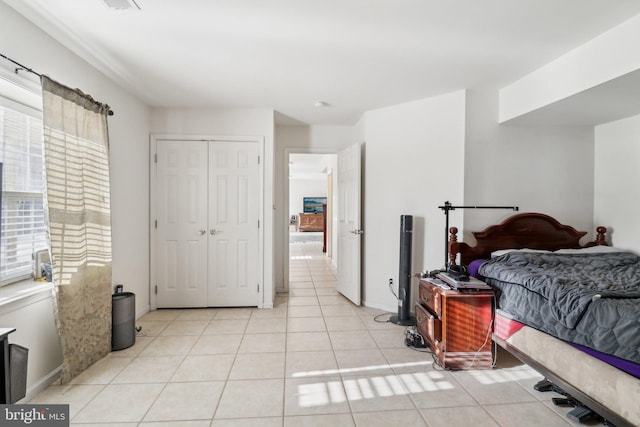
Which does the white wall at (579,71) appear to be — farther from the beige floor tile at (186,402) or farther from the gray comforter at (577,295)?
the beige floor tile at (186,402)

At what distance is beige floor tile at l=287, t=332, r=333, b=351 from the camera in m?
2.83

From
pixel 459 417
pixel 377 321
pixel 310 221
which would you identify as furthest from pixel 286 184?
pixel 310 221

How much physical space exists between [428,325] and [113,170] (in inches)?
127

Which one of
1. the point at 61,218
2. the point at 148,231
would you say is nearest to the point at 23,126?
the point at 61,218

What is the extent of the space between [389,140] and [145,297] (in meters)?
3.42

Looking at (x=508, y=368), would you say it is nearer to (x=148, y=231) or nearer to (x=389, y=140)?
(x=389, y=140)

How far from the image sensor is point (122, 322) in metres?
2.80

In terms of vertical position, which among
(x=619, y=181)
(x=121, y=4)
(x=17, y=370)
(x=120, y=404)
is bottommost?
(x=120, y=404)

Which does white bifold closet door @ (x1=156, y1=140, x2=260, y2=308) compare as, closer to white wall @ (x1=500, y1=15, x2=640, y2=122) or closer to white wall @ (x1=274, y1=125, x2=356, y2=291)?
white wall @ (x1=274, y1=125, x2=356, y2=291)

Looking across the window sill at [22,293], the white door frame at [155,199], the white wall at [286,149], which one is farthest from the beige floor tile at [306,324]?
the window sill at [22,293]

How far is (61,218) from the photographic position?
222cm

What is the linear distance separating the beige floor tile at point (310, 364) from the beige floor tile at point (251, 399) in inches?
7.1

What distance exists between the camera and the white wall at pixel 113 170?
2.01 meters

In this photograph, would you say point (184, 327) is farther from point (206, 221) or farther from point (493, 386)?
point (493, 386)
